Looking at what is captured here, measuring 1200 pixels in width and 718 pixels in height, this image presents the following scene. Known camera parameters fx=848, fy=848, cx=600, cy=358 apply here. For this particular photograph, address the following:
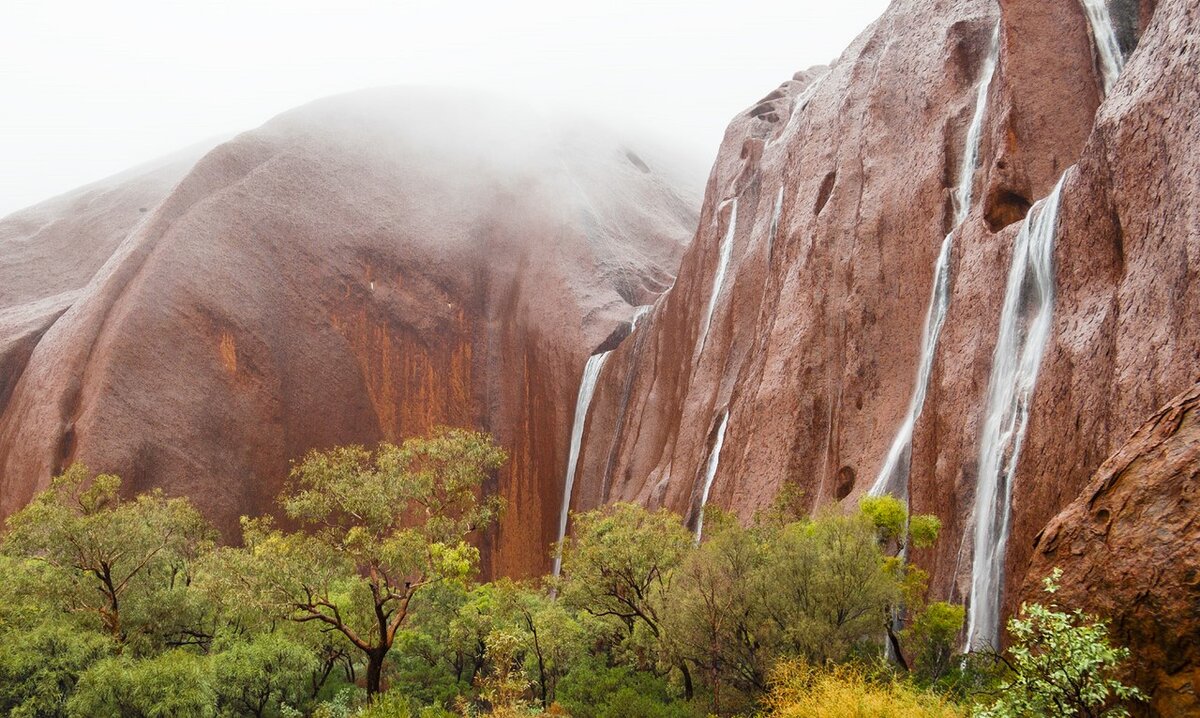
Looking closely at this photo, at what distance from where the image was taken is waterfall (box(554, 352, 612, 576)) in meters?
45.7

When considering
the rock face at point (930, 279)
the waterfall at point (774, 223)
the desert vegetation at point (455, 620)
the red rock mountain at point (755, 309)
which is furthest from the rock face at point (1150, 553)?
the waterfall at point (774, 223)

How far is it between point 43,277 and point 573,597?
51729 mm

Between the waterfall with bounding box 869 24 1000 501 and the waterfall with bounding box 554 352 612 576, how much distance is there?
2547cm

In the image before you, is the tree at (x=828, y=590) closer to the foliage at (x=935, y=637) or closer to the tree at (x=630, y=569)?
the foliage at (x=935, y=637)

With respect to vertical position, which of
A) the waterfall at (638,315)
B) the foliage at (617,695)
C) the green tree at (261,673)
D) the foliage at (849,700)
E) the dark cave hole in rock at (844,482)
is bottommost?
the foliage at (617,695)

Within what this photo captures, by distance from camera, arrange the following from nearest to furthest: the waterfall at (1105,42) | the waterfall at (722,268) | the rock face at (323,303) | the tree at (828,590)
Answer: the tree at (828,590)
the waterfall at (1105,42)
the waterfall at (722,268)
the rock face at (323,303)

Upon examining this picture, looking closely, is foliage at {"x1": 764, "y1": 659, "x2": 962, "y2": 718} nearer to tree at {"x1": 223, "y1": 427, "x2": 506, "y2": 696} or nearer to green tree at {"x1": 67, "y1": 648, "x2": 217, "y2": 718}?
tree at {"x1": 223, "y1": 427, "x2": 506, "y2": 696}

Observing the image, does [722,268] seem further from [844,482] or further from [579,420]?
[844,482]

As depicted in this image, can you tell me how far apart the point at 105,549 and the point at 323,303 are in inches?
1266

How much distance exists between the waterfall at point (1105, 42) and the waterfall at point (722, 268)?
17.9 meters

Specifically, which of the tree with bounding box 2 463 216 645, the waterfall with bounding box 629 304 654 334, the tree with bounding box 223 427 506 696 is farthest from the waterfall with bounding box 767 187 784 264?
the tree with bounding box 2 463 216 645

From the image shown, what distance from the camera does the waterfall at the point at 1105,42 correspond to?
21.4 meters

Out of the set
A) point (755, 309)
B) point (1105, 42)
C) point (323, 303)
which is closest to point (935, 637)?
point (1105, 42)

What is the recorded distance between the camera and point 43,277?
56.6 meters
